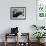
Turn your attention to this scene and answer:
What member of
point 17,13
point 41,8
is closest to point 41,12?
point 41,8

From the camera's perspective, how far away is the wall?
705 centimetres

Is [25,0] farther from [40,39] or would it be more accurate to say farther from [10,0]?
[40,39]

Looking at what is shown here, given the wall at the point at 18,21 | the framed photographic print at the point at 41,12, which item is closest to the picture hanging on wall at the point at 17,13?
the wall at the point at 18,21

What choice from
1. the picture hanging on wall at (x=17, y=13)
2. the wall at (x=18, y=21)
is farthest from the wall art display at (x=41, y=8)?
the picture hanging on wall at (x=17, y=13)

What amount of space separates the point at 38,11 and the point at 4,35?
1.93 metres

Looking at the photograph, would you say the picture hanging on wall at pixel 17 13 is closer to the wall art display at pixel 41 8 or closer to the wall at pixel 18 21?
the wall at pixel 18 21

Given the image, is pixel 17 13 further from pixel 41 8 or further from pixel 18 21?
pixel 41 8

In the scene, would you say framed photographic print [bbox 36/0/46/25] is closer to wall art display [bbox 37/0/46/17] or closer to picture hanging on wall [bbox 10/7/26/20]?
wall art display [bbox 37/0/46/17]

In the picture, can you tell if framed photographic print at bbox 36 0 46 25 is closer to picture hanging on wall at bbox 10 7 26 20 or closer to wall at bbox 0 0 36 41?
wall at bbox 0 0 36 41

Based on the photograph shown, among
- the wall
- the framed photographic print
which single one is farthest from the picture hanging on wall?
the framed photographic print

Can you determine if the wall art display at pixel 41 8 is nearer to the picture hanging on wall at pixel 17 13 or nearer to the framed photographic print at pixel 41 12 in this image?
the framed photographic print at pixel 41 12

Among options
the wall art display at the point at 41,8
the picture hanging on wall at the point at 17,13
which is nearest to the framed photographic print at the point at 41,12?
the wall art display at the point at 41,8

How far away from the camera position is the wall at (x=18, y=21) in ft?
23.1

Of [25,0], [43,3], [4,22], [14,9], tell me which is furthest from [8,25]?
[43,3]
